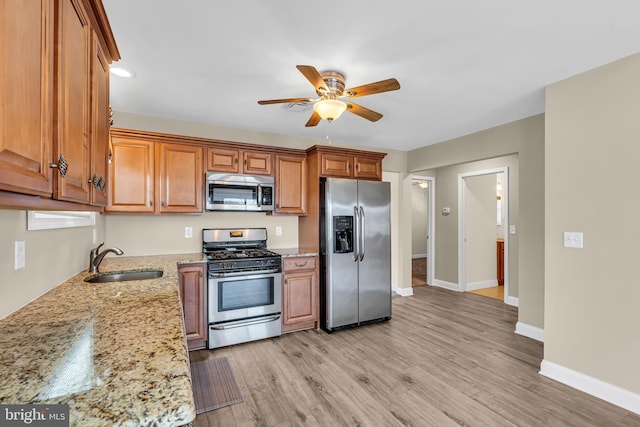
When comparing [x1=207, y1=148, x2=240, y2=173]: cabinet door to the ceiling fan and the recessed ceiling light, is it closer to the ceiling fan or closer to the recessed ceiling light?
the recessed ceiling light

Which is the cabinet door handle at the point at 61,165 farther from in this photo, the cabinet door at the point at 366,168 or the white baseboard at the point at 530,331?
the white baseboard at the point at 530,331

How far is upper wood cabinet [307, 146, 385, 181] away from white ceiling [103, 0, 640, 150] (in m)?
0.74

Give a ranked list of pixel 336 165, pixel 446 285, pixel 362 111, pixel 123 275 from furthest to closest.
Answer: pixel 446 285, pixel 336 165, pixel 362 111, pixel 123 275

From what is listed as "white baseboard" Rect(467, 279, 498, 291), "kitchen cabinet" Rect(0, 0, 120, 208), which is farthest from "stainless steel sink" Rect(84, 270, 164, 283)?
"white baseboard" Rect(467, 279, 498, 291)

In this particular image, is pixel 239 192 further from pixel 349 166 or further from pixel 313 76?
pixel 313 76

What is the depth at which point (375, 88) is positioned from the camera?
2.11 meters

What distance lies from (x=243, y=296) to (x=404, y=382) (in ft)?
5.69

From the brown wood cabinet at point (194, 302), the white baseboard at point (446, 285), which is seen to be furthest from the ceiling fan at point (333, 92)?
the white baseboard at point (446, 285)

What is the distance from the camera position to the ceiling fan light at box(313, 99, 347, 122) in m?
2.27

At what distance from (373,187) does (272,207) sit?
1267 millimetres

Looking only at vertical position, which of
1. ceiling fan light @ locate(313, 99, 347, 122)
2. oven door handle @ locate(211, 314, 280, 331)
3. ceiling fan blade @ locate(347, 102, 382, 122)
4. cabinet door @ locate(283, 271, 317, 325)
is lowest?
oven door handle @ locate(211, 314, 280, 331)

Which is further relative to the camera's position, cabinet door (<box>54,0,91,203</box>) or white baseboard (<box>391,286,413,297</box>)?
white baseboard (<box>391,286,413,297</box>)

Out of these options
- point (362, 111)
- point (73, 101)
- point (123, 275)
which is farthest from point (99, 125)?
point (362, 111)

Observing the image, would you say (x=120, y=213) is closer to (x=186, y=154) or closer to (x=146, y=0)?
(x=186, y=154)
